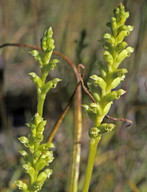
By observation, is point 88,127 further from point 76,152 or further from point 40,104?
point 40,104

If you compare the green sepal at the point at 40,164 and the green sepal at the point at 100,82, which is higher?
the green sepal at the point at 100,82

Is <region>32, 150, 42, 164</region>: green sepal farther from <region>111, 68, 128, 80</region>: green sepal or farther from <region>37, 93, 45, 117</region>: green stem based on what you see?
<region>111, 68, 128, 80</region>: green sepal

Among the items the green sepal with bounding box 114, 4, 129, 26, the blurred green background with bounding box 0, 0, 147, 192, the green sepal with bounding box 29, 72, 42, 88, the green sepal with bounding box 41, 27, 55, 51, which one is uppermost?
the green sepal with bounding box 114, 4, 129, 26

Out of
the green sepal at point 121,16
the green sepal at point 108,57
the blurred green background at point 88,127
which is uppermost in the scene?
the green sepal at point 121,16

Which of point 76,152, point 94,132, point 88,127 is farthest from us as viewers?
point 88,127

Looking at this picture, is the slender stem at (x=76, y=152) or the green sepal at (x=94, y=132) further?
the slender stem at (x=76, y=152)

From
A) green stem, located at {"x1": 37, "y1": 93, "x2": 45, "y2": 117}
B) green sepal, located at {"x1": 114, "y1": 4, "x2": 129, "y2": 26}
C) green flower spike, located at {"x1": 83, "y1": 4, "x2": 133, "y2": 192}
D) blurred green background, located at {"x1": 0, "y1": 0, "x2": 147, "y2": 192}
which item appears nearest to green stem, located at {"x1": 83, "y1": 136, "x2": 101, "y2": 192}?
green flower spike, located at {"x1": 83, "y1": 4, "x2": 133, "y2": 192}

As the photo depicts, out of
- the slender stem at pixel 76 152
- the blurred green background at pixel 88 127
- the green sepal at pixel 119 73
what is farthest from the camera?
the blurred green background at pixel 88 127

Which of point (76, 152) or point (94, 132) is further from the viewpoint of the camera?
point (76, 152)

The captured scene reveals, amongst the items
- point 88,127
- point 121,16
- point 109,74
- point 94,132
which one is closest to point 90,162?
point 94,132

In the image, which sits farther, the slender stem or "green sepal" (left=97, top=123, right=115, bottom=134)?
the slender stem

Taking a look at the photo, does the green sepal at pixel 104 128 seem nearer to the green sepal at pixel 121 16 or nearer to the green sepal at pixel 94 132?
the green sepal at pixel 94 132

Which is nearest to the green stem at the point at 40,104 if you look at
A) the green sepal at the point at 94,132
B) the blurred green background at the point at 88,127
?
the green sepal at the point at 94,132
